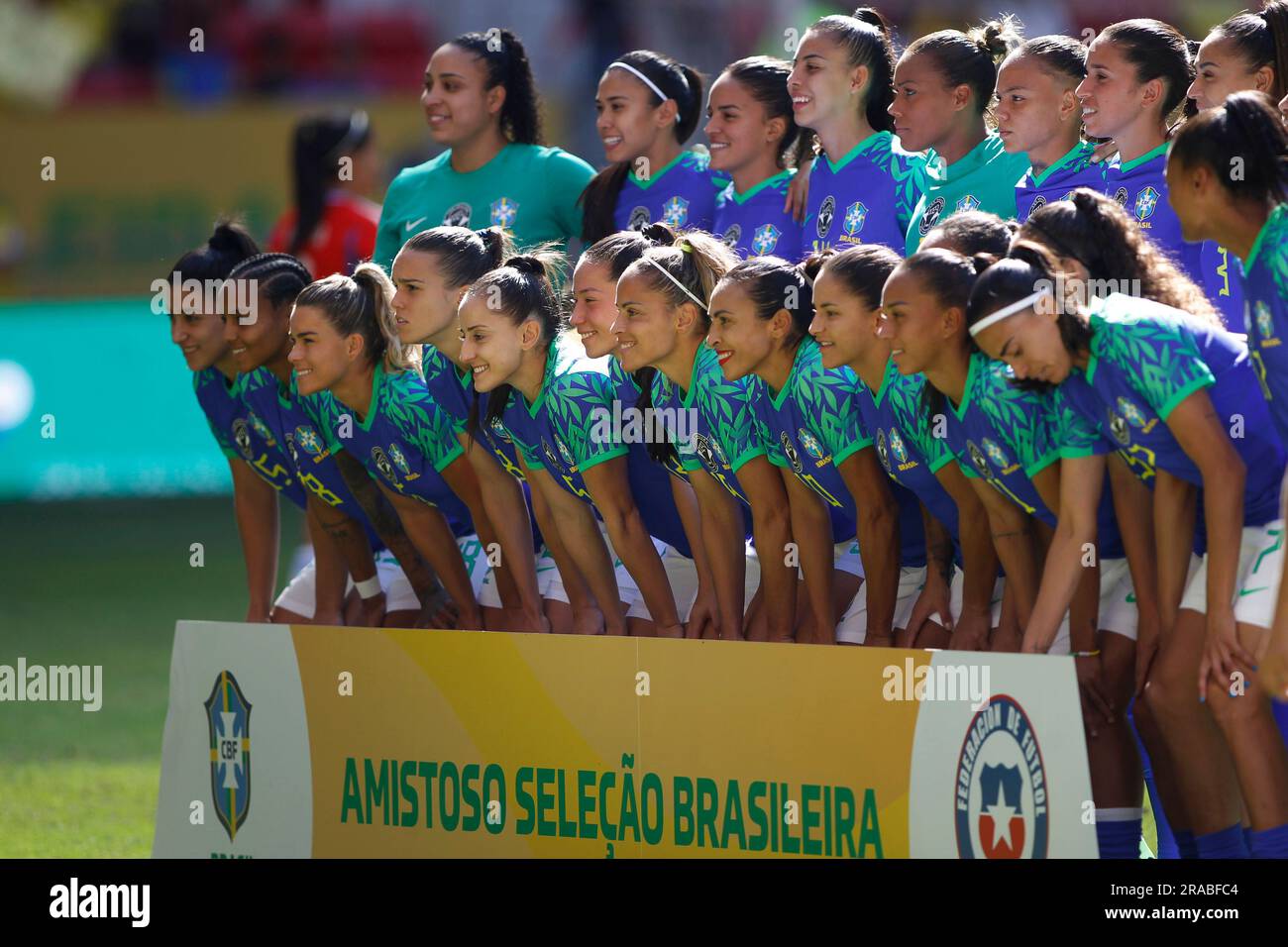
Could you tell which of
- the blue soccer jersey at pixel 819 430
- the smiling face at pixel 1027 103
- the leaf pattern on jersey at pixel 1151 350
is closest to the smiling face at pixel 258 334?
the blue soccer jersey at pixel 819 430

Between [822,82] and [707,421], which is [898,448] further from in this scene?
[822,82]

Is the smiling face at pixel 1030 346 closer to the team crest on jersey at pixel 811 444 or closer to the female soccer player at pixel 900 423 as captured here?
the female soccer player at pixel 900 423

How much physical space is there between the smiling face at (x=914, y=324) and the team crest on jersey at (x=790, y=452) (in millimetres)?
618

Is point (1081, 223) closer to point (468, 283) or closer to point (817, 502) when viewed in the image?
point (817, 502)

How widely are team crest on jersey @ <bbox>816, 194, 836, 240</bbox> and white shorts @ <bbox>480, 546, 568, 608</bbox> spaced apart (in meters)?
1.39

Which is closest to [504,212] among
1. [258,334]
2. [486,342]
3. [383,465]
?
[258,334]

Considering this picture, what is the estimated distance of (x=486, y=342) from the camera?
521 cm

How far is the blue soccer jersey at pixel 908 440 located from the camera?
4477mm

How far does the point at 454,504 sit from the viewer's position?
5.83 m

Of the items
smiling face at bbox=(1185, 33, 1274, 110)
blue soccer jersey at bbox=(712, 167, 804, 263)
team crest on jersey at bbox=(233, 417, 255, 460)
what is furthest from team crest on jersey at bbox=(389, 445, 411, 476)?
smiling face at bbox=(1185, 33, 1274, 110)

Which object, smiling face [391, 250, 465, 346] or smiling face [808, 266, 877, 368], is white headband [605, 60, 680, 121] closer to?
smiling face [391, 250, 465, 346]

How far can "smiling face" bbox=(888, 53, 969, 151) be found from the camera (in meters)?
5.51

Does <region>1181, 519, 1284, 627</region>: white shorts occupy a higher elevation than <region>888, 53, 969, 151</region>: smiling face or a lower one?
lower
